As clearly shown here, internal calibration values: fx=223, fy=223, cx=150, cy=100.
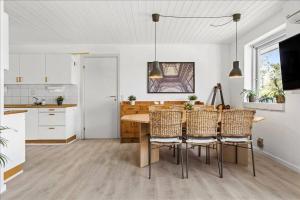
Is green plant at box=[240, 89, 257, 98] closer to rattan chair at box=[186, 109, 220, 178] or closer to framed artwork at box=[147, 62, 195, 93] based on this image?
framed artwork at box=[147, 62, 195, 93]

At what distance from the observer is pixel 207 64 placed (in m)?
5.85

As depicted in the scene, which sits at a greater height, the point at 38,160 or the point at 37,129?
the point at 37,129

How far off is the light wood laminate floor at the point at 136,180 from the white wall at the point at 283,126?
194mm

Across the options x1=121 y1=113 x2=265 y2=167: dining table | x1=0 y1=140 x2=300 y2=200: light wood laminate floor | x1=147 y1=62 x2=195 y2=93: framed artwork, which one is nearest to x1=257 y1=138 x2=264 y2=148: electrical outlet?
x1=0 y1=140 x2=300 y2=200: light wood laminate floor

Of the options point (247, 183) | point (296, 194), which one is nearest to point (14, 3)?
point (247, 183)

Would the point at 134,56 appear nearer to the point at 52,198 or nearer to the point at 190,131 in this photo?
the point at 190,131

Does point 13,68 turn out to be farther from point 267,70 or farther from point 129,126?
point 267,70

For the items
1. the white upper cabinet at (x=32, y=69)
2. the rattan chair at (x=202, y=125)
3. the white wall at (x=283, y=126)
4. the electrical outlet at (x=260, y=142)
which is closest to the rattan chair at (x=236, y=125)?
the rattan chair at (x=202, y=125)

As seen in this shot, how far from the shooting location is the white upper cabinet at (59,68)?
5.42m

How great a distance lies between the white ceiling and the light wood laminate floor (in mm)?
2458

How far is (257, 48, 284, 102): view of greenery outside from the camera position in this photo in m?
3.95

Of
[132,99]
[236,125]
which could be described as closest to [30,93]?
[132,99]

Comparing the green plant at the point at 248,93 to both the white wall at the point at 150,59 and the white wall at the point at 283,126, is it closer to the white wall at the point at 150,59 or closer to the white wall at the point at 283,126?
the white wall at the point at 283,126

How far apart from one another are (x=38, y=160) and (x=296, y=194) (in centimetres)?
379
